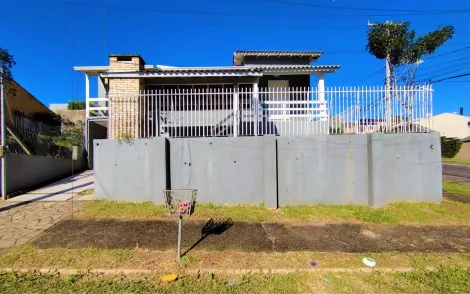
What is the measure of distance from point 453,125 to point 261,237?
51.6 meters

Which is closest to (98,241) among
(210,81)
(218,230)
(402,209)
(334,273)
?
(218,230)

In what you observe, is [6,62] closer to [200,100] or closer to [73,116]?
[200,100]

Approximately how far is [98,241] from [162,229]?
3.60ft

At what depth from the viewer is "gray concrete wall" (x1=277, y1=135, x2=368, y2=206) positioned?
6.48 m

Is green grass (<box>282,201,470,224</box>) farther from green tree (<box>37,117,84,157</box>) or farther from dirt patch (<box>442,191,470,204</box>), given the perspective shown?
green tree (<box>37,117,84,157</box>)

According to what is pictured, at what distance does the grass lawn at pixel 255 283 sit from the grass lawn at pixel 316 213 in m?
2.15

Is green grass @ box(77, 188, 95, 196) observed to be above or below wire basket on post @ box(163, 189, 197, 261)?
below

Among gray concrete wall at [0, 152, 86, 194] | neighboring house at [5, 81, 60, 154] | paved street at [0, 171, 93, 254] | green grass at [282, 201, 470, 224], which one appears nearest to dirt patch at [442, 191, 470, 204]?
green grass at [282, 201, 470, 224]

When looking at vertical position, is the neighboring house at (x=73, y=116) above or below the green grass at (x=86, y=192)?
above

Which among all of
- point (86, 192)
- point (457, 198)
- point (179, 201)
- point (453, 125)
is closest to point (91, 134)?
point (86, 192)

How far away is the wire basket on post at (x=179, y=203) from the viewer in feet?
11.9

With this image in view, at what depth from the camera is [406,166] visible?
6438 millimetres

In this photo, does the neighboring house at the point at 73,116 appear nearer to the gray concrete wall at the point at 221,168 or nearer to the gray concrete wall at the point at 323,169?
the gray concrete wall at the point at 221,168

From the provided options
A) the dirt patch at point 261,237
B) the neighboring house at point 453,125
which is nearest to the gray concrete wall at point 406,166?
the dirt patch at point 261,237
